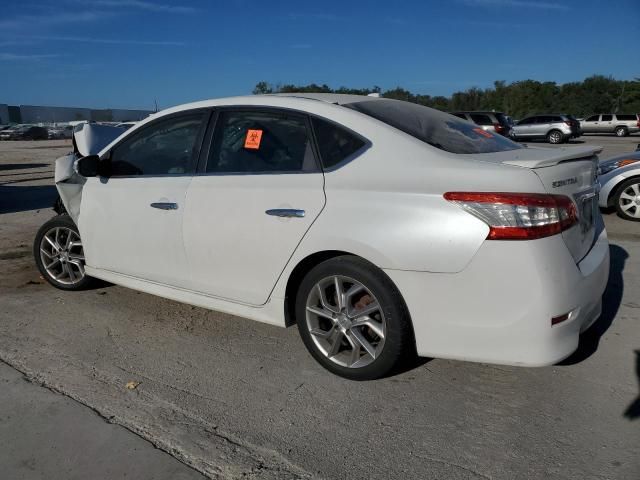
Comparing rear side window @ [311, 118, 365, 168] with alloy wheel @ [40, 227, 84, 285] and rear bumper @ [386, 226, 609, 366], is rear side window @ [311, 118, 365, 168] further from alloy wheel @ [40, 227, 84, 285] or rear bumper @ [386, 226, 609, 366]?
alloy wheel @ [40, 227, 84, 285]

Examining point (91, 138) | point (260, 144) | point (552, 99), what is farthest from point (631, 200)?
point (552, 99)

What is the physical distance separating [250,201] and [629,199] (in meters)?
6.78

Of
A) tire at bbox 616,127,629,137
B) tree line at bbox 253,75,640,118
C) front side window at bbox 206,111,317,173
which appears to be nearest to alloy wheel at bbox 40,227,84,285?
front side window at bbox 206,111,317,173

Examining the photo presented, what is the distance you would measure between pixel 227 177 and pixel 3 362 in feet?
6.09

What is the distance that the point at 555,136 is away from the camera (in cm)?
3122

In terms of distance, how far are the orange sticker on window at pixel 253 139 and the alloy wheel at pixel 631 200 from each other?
259 inches

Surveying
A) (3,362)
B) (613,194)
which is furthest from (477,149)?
(613,194)

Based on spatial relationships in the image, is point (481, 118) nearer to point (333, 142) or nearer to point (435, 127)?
point (435, 127)

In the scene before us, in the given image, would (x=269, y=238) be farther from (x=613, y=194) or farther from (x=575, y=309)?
(x=613, y=194)

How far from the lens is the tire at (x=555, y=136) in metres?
31.0

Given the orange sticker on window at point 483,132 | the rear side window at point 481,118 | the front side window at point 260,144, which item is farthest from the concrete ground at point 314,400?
the rear side window at point 481,118

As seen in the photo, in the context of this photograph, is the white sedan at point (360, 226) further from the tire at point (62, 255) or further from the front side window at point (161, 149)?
the tire at point (62, 255)

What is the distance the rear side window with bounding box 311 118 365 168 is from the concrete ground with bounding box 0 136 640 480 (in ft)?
4.24

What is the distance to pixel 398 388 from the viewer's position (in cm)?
316
